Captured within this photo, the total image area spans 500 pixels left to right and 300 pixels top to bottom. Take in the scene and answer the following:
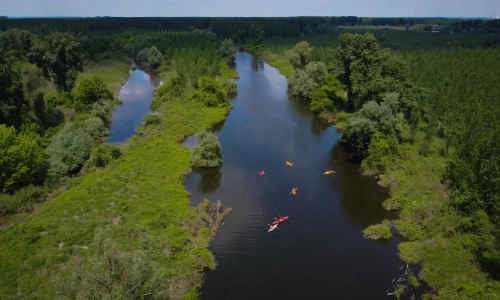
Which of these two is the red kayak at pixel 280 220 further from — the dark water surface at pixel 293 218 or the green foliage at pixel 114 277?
the green foliage at pixel 114 277

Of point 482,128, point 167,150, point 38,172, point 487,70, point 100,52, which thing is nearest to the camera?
point 38,172

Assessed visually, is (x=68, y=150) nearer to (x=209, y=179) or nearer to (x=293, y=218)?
(x=209, y=179)

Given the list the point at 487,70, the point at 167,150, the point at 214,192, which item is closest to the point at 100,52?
the point at 167,150

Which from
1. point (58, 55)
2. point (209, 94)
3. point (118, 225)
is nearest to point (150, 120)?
point (209, 94)

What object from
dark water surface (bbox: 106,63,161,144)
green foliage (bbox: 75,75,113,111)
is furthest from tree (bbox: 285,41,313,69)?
green foliage (bbox: 75,75,113,111)

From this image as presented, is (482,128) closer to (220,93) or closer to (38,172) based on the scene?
(220,93)

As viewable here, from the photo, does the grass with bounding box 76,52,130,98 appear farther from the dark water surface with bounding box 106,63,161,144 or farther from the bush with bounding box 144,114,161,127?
the bush with bounding box 144,114,161,127
